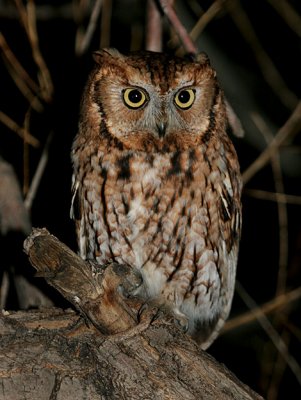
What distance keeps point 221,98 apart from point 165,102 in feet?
0.94

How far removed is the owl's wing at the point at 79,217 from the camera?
271 centimetres

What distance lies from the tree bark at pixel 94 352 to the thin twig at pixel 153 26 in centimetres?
123

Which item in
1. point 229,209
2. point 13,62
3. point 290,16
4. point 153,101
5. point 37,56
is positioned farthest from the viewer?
point 290,16

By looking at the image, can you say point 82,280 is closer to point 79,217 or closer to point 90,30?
point 79,217

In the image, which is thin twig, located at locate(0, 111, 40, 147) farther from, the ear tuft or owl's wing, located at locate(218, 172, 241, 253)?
owl's wing, located at locate(218, 172, 241, 253)

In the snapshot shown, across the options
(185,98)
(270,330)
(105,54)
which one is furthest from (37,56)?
(270,330)

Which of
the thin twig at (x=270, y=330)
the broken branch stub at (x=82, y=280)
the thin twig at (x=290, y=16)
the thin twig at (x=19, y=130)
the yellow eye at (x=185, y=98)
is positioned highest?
the thin twig at (x=290, y=16)

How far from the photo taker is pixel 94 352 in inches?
78.3

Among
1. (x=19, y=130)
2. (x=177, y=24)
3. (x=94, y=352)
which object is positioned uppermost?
(x=177, y=24)

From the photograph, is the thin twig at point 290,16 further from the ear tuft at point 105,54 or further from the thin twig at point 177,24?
the ear tuft at point 105,54

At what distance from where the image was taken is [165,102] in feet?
8.01

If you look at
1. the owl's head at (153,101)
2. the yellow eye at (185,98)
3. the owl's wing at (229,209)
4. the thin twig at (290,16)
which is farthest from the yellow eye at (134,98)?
the thin twig at (290,16)

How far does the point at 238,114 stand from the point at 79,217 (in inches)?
56.1

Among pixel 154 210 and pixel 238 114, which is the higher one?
pixel 238 114
